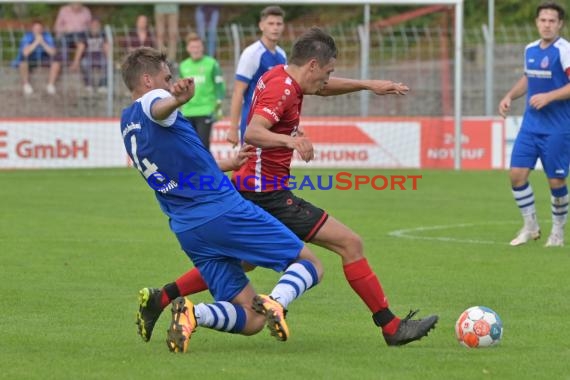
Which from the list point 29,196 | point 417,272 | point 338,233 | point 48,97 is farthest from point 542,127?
point 48,97

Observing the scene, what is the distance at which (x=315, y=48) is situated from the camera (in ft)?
24.3

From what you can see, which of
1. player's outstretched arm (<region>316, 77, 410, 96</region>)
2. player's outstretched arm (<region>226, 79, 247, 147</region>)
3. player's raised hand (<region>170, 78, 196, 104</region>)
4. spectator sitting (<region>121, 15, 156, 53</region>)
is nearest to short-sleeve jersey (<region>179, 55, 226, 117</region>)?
spectator sitting (<region>121, 15, 156, 53</region>)

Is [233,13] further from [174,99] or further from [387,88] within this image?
[174,99]

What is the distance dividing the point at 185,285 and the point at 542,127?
5.68 m

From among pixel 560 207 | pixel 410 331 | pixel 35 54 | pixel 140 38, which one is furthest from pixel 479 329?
pixel 35 54

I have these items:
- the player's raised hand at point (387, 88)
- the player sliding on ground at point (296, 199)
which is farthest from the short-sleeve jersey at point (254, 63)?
the player sliding on ground at point (296, 199)

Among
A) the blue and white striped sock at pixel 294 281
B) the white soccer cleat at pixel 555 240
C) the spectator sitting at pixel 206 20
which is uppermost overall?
the spectator sitting at pixel 206 20

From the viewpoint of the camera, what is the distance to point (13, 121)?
22.8 meters

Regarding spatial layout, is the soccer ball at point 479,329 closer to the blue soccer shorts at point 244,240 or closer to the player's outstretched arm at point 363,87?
the blue soccer shorts at point 244,240

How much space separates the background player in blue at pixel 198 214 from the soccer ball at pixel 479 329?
0.87 metres

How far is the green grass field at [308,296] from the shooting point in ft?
21.9

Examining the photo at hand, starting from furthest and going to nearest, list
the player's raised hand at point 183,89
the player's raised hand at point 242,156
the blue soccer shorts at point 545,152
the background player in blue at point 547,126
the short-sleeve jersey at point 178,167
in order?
the blue soccer shorts at point 545,152 < the background player in blue at point 547,126 < the player's raised hand at point 242,156 < the short-sleeve jersey at point 178,167 < the player's raised hand at point 183,89

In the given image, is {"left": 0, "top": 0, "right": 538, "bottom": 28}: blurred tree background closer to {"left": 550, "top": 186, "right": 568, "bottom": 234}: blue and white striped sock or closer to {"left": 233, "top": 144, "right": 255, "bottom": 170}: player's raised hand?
{"left": 550, "top": 186, "right": 568, "bottom": 234}: blue and white striped sock

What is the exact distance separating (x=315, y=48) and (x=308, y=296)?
100 inches
